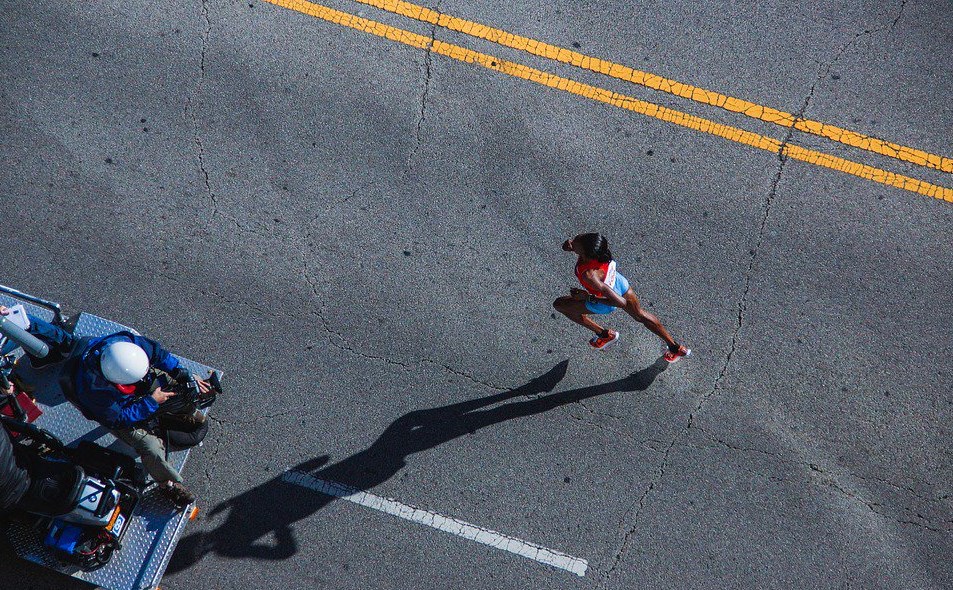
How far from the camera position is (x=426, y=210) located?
22.8 ft

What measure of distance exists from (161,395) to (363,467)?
6.21ft

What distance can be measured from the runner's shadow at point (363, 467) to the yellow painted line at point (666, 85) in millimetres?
2770

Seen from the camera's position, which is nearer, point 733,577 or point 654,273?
point 733,577

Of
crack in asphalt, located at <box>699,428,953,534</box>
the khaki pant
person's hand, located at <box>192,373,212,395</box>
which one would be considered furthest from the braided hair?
the khaki pant

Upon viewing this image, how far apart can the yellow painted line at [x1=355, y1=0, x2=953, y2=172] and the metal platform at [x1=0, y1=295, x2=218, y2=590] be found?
13.7 ft

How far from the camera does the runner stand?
5.88m

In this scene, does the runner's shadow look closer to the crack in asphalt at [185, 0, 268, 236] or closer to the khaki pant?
the khaki pant

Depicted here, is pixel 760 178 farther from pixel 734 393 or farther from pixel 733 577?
pixel 733 577

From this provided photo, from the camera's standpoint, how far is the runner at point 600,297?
19.3 feet

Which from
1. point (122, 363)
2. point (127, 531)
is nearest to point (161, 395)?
point (122, 363)

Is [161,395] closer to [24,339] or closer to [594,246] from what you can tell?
[24,339]

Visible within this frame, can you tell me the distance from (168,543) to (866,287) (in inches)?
263

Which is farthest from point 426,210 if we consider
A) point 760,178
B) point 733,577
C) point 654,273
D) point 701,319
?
point 733,577

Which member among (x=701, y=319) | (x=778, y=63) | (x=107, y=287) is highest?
(x=778, y=63)
